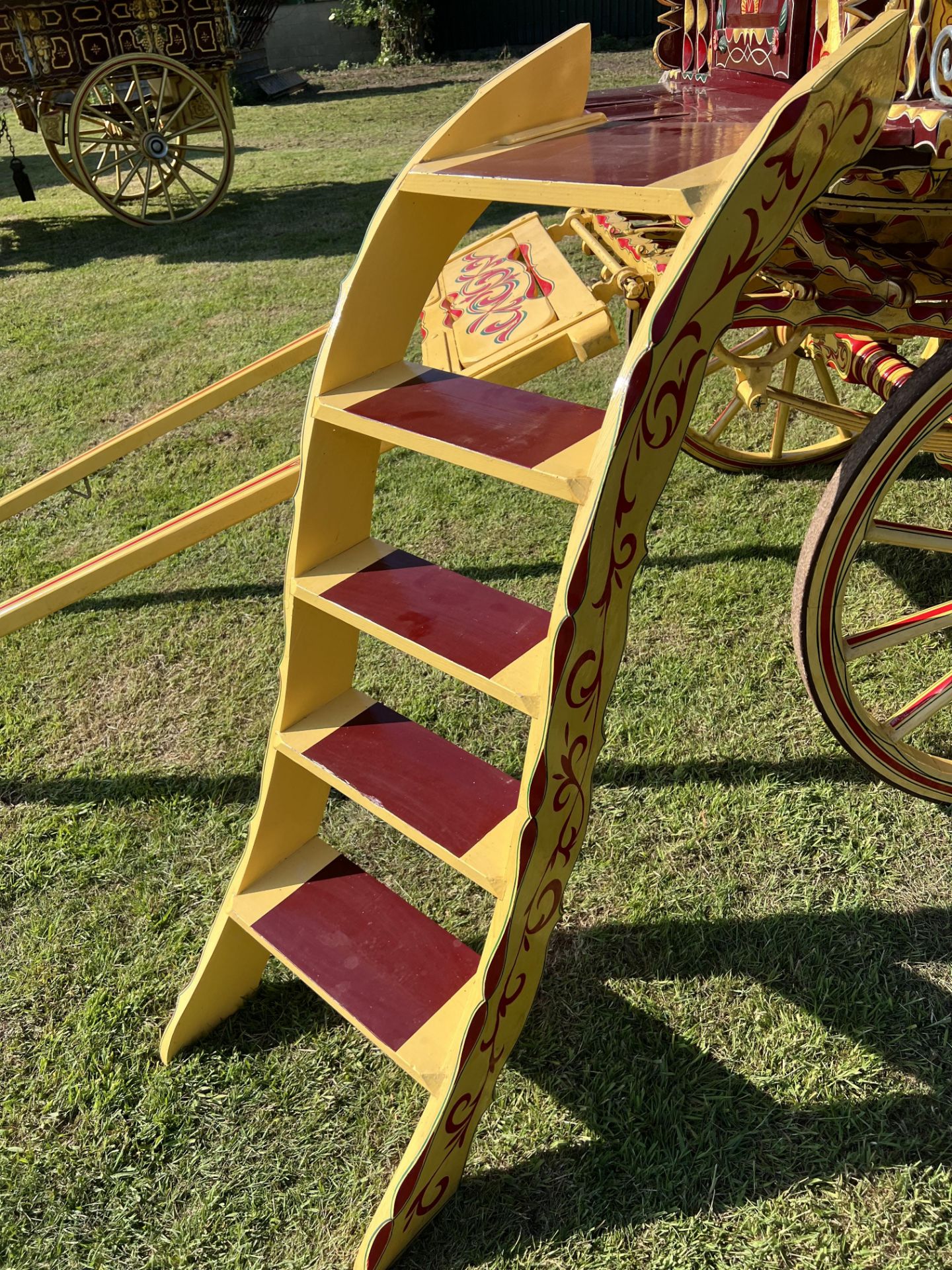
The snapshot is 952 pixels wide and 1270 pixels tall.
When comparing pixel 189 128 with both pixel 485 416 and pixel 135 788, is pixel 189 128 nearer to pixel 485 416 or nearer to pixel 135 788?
pixel 135 788

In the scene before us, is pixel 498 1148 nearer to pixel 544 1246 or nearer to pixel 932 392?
pixel 544 1246

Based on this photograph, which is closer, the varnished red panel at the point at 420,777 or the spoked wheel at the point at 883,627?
the varnished red panel at the point at 420,777

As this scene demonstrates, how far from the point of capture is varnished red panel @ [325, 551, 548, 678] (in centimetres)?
146

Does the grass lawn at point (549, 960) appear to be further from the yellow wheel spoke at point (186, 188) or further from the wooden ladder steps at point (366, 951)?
the yellow wheel spoke at point (186, 188)

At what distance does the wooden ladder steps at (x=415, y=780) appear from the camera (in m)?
1.46

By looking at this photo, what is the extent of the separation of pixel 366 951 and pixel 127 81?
8.23 meters

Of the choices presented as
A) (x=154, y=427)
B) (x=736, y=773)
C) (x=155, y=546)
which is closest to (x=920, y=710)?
(x=736, y=773)

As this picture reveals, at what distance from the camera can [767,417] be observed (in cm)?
405

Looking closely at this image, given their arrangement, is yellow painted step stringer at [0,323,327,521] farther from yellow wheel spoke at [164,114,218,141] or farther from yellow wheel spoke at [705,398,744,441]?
yellow wheel spoke at [164,114,218,141]

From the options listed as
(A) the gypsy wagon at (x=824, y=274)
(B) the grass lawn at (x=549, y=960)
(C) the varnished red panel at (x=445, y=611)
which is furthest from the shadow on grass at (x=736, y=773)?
(C) the varnished red panel at (x=445, y=611)

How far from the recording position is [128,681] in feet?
9.50

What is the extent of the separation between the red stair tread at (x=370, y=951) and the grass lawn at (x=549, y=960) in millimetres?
309

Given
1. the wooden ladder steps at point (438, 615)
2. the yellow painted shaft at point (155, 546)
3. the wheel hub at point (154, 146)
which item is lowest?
the yellow painted shaft at point (155, 546)

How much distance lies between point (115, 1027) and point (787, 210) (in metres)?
1.88
